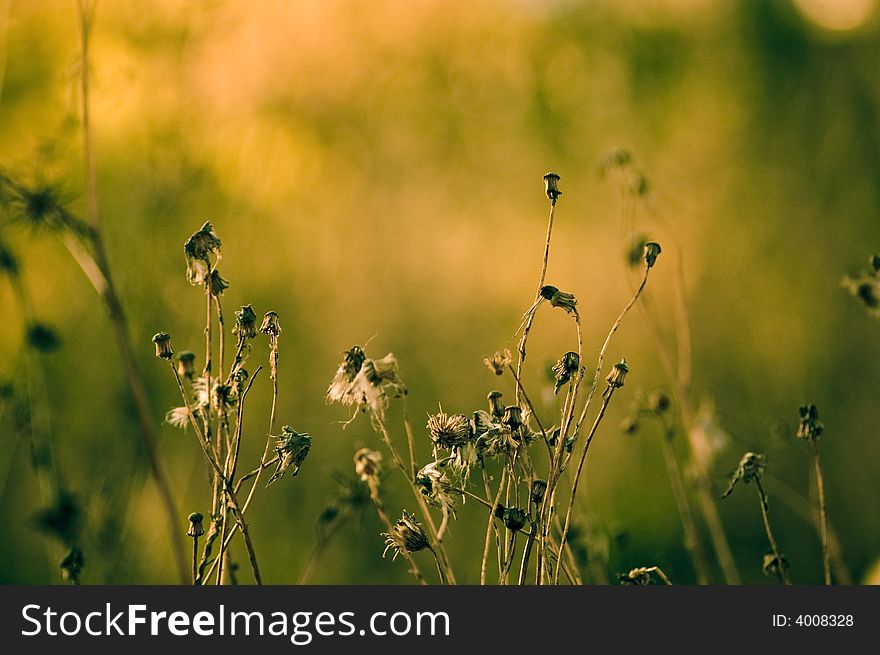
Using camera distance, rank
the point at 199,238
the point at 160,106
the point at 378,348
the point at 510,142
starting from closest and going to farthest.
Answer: the point at 199,238
the point at 160,106
the point at 378,348
the point at 510,142

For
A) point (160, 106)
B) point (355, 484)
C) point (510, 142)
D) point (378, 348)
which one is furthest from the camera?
point (510, 142)

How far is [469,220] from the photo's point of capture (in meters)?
1.58

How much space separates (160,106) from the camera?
1285mm

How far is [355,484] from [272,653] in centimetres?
18

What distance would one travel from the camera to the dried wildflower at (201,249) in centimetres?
47

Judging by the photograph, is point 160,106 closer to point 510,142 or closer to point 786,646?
point 510,142

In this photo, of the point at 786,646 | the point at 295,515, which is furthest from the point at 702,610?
the point at 295,515

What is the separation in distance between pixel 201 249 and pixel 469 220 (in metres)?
1.14

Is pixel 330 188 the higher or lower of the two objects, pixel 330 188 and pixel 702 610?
the higher

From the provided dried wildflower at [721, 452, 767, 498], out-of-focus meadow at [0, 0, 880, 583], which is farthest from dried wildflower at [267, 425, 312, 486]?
out-of-focus meadow at [0, 0, 880, 583]

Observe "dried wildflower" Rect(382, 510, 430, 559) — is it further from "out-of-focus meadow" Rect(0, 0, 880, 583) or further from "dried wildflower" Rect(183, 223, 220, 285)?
"out-of-focus meadow" Rect(0, 0, 880, 583)

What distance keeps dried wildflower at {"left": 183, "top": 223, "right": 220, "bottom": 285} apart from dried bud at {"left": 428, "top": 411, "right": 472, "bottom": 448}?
180 millimetres

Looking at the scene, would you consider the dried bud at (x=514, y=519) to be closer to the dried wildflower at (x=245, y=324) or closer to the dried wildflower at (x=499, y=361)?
the dried wildflower at (x=499, y=361)

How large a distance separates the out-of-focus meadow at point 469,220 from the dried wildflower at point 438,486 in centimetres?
82
